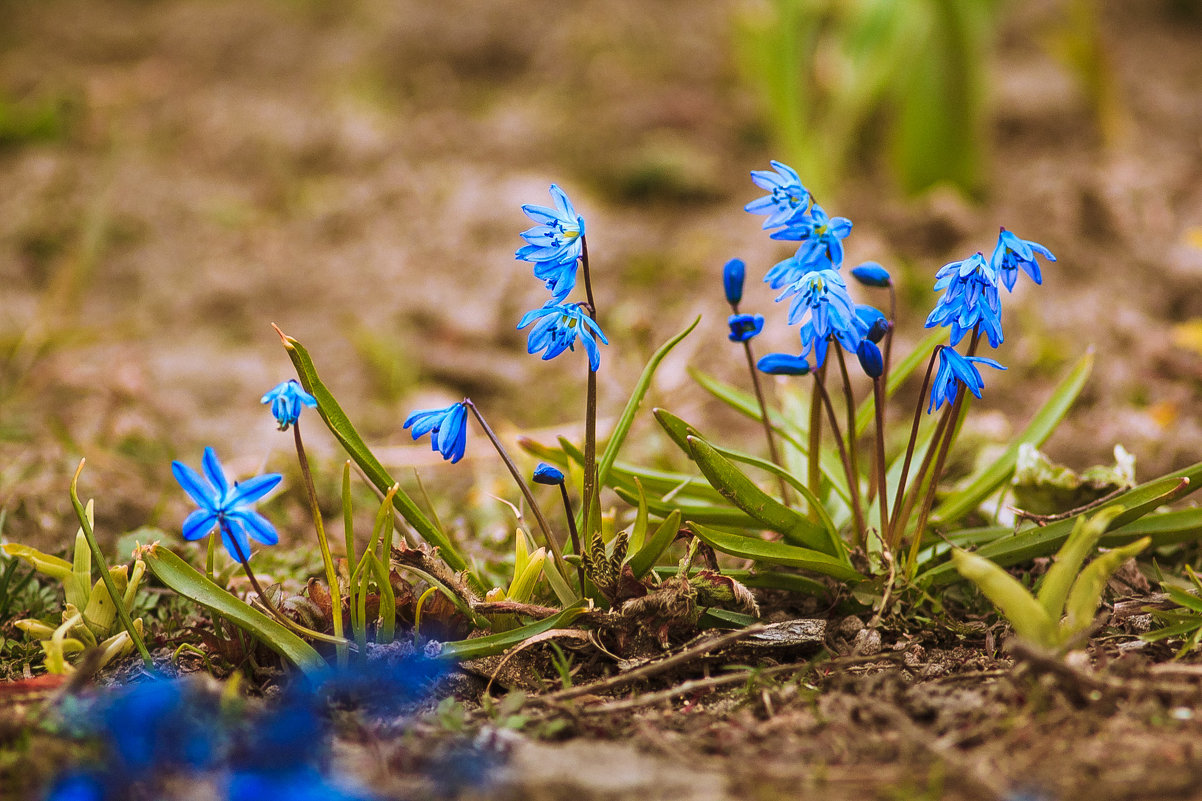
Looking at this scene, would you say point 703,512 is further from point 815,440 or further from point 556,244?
point 556,244

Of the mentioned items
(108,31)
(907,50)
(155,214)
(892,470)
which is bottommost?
(892,470)

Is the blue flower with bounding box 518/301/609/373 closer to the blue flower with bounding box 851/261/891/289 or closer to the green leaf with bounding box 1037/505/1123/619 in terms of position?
the blue flower with bounding box 851/261/891/289

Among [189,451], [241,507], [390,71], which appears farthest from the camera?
[390,71]

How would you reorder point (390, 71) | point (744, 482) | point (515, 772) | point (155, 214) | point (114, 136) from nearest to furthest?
1. point (515, 772)
2. point (744, 482)
3. point (155, 214)
4. point (114, 136)
5. point (390, 71)

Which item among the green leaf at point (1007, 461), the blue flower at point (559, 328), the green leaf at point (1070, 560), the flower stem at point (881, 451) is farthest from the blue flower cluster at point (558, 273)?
the green leaf at point (1007, 461)

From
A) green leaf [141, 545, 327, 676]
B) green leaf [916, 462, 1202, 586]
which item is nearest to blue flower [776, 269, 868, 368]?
green leaf [916, 462, 1202, 586]

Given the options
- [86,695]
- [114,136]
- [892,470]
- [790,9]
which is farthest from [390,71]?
[86,695]

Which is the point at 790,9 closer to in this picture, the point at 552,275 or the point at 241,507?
the point at 552,275
